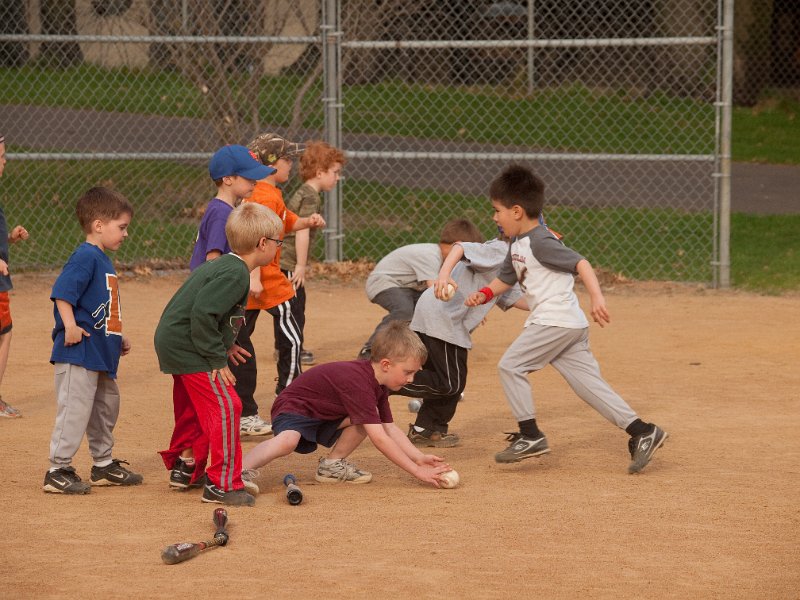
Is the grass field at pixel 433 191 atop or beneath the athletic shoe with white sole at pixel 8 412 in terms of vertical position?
atop

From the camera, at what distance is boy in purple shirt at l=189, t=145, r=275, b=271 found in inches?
235

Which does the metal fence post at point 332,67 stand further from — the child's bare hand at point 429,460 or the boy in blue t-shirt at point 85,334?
the child's bare hand at point 429,460

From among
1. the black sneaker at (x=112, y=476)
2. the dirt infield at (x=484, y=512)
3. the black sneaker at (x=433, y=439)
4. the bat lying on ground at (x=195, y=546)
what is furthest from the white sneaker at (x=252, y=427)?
the bat lying on ground at (x=195, y=546)

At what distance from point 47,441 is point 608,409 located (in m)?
2.89

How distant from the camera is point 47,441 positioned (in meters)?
6.41

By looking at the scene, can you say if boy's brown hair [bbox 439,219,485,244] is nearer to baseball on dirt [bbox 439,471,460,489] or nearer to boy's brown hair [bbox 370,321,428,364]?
boy's brown hair [bbox 370,321,428,364]

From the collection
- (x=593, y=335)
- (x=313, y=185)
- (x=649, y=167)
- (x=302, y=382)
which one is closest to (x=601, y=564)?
(x=302, y=382)

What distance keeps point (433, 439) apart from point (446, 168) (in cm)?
1065

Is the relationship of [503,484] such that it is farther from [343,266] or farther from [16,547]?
[343,266]

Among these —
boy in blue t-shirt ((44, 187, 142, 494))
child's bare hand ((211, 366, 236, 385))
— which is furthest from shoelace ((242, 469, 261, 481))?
boy in blue t-shirt ((44, 187, 142, 494))

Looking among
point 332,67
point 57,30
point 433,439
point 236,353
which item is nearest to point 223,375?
point 236,353

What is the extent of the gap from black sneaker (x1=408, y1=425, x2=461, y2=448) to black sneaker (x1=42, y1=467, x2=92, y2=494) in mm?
1807

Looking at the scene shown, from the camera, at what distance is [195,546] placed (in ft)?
14.8

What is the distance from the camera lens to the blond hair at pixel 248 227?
521 cm
